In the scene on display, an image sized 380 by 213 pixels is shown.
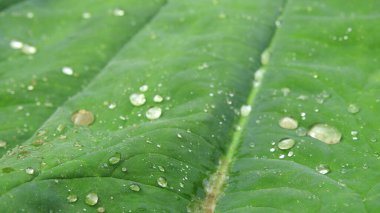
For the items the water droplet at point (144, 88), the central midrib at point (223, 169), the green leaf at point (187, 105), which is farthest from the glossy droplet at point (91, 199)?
the water droplet at point (144, 88)

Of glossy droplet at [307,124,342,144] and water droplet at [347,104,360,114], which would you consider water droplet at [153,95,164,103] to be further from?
water droplet at [347,104,360,114]

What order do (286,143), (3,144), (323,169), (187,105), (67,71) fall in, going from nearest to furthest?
(323,169), (286,143), (3,144), (187,105), (67,71)

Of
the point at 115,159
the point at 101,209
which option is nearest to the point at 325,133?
the point at 115,159

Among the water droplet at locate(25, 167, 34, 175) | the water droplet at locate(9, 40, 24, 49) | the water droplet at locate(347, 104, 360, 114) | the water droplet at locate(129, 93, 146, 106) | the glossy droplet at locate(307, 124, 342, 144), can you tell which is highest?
the water droplet at locate(25, 167, 34, 175)

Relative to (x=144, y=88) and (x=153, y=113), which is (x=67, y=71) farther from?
(x=153, y=113)

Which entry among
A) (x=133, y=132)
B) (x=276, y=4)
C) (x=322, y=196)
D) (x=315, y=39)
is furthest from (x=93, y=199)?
(x=276, y=4)

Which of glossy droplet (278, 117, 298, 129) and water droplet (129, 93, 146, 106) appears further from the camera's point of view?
water droplet (129, 93, 146, 106)

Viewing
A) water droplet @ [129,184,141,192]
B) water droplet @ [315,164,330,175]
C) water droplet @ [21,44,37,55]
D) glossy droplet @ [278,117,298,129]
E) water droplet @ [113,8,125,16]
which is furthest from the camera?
water droplet @ [113,8,125,16]

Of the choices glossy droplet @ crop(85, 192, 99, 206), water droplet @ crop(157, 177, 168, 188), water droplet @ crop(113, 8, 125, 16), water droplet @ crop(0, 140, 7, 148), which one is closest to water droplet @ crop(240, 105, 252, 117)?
water droplet @ crop(157, 177, 168, 188)
